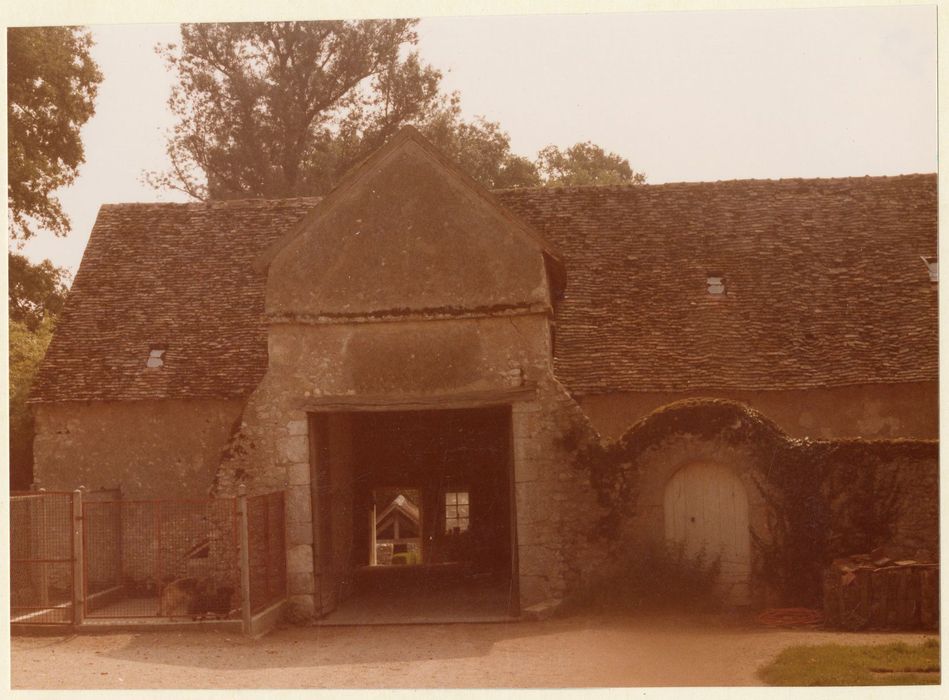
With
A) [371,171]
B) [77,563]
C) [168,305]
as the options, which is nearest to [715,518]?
[371,171]

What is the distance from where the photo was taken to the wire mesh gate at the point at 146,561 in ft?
53.7

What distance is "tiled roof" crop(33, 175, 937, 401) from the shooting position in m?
20.6

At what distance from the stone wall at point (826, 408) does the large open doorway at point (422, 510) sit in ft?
6.27

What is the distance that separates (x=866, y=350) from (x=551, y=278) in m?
6.05

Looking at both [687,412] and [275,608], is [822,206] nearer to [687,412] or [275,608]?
[687,412]

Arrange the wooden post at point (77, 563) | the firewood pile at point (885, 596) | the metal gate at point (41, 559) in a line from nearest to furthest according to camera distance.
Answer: the firewood pile at point (885, 596)
the wooden post at point (77, 563)
the metal gate at point (41, 559)

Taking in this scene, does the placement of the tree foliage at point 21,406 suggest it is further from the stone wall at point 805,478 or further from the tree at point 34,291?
the stone wall at point 805,478

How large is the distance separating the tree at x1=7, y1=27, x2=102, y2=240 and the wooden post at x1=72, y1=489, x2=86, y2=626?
34.3ft

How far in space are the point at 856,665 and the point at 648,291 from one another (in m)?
10.4

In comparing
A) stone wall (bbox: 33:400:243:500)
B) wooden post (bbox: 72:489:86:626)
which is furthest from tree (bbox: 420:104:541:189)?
wooden post (bbox: 72:489:86:626)

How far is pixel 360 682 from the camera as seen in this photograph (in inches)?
505

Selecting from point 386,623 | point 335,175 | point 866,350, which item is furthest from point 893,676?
point 335,175

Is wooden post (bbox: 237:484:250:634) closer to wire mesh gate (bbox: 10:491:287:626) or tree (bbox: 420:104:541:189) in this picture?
wire mesh gate (bbox: 10:491:287:626)

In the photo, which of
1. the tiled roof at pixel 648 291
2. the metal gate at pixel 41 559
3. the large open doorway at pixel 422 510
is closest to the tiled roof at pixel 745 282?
the tiled roof at pixel 648 291
